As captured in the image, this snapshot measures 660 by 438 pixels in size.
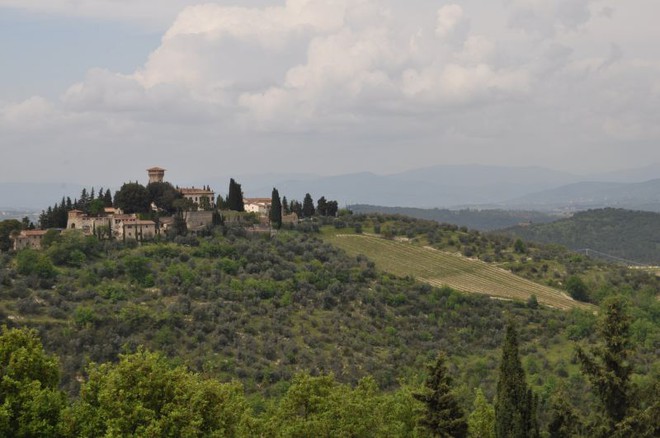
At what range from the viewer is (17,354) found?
1914cm

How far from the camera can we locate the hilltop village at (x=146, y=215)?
60812 millimetres

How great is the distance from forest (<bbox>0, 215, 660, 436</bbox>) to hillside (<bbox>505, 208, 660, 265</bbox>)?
95265mm

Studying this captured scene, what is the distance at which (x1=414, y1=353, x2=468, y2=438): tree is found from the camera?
70.7ft

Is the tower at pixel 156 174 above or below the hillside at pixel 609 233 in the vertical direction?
above

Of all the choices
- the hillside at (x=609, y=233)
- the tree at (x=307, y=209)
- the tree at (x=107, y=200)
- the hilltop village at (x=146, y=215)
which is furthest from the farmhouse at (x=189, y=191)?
the hillside at (x=609, y=233)

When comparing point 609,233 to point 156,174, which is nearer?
point 156,174

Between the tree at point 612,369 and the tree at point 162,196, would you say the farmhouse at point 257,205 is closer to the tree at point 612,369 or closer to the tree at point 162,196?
the tree at point 162,196

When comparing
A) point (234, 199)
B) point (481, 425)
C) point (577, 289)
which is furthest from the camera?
point (234, 199)

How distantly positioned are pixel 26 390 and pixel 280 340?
2770 centimetres

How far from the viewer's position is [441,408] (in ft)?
71.8

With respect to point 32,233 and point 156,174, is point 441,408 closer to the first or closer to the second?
point 32,233

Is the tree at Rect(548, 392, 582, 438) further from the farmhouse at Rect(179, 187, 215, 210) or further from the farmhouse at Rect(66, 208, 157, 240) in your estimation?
the farmhouse at Rect(179, 187, 215, 210)

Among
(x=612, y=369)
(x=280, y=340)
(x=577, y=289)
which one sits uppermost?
(x=612, y=369)

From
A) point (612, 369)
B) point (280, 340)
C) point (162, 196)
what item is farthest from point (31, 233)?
point (612, 369)
